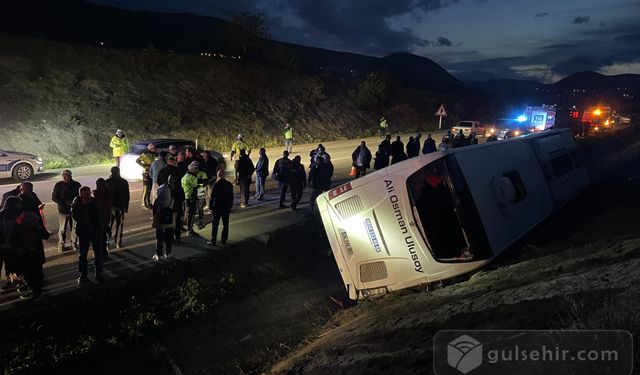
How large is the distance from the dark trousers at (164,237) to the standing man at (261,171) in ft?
14.5

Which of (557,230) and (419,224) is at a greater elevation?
(419,224)

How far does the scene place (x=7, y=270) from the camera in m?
7.34

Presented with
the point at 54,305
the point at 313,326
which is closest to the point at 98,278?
the point at 54,305

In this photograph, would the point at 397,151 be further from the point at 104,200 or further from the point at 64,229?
the point at 64,229

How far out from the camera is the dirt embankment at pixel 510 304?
4383 mm

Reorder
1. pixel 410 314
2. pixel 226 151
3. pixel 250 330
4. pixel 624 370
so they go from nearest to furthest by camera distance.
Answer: pixel 624 370, pixel 410 314, pixel 250 330, pixel 226 151

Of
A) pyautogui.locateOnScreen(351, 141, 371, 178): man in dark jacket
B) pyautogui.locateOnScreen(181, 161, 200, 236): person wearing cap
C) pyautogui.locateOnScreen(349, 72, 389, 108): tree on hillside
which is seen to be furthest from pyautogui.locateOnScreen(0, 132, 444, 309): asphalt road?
pyautogui.locateOnScreen(349, 72, 389, 108): tree on hillside

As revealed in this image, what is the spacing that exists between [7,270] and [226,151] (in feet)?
63.6

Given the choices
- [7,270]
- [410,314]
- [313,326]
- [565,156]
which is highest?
[565,156]

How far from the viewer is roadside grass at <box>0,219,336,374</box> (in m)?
6.59

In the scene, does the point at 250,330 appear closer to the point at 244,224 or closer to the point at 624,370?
the point at 244,224

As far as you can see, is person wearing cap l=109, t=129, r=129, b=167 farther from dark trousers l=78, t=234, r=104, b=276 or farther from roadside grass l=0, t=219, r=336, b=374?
dark trousers l=78, t=234, r=104, b=276

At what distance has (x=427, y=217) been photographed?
711cm

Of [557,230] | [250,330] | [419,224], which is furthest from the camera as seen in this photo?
[557,230]
